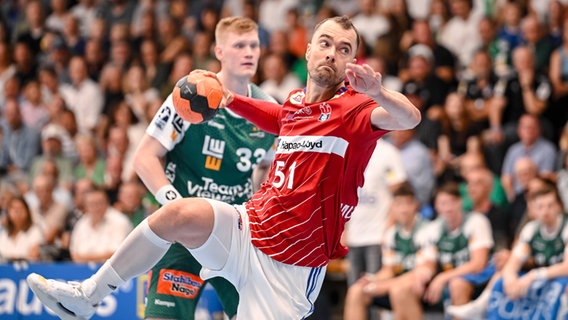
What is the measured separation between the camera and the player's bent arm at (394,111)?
17.9ft

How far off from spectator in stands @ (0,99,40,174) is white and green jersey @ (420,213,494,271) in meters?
7.78

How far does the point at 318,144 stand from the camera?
235 inches

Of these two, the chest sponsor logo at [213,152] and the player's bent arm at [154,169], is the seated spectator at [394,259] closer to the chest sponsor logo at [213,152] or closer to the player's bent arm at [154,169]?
the chest sponsor logo at [213,152]

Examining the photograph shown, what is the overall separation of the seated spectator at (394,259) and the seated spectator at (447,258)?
0.16 metres

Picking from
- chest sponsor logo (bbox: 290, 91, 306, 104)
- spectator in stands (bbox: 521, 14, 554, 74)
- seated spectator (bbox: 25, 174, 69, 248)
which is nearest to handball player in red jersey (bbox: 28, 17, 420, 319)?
chest sponsor logo (bbox: 290, 91, 306, 104)

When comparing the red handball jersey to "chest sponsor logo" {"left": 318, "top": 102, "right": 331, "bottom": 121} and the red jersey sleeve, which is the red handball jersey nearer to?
"chest sponsor logo" {"left": 318, "top": 102, "right": 331, "bottom": 121}

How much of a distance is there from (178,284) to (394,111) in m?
2.38

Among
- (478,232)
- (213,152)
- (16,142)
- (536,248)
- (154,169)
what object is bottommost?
(536,248)

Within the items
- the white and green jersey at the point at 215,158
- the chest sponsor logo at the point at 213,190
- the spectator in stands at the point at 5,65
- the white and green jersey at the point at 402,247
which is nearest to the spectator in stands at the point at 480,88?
the white and green jersey at the point at 402,247

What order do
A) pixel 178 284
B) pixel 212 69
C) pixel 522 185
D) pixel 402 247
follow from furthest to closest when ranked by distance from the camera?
pixel 212 69, pixel 522 185, pixel 402 247, pixel 178 284

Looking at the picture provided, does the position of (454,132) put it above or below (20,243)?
above

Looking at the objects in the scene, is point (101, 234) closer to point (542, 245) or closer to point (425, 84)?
point (425, 84)

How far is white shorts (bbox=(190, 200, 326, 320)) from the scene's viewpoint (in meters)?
5.93

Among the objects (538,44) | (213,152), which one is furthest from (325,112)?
(538,44)
